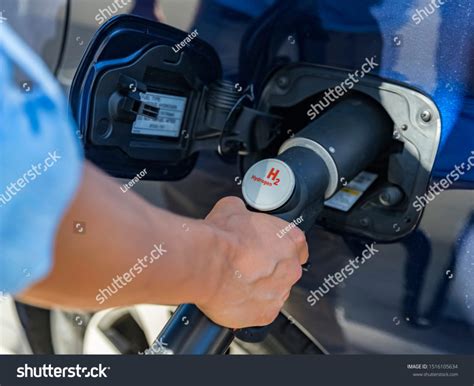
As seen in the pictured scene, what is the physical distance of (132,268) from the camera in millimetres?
683

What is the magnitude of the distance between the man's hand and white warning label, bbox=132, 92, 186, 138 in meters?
0.22

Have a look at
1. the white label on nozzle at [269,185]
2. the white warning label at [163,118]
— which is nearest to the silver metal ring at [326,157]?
the white label on nozzle at [269,185]

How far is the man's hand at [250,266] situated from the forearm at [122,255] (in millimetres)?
27

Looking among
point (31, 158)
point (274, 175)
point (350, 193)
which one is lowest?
point (350, 193)

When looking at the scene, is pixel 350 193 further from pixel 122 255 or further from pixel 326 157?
pixel 122 255

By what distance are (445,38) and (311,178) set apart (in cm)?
29

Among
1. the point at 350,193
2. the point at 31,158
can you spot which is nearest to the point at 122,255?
the point at 31,158

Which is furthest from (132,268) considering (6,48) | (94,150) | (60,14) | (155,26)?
(60,14)

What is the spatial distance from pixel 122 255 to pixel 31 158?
16cm

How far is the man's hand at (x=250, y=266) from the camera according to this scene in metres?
0.83

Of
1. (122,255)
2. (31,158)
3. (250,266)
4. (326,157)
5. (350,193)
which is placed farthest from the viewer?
Answer: (350,193)

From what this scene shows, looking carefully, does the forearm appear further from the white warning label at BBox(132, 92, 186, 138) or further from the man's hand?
the white warning label at BBox(132, 92, 186, 138)

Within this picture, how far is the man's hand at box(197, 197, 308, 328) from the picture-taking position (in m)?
0.83

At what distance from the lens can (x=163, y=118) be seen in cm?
107
